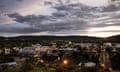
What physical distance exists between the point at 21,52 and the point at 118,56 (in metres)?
20.8

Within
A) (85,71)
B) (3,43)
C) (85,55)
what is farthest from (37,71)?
(3,43)

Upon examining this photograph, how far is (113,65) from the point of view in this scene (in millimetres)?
20984

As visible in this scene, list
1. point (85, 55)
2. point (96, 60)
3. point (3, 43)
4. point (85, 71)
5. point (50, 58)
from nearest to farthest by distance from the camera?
point (85, 71), point (96, 60), point (50, 58), point (85, 55), point (3, 43)

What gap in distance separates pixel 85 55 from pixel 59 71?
52.9 ft

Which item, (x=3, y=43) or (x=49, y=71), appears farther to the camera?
(x=3, y=43)

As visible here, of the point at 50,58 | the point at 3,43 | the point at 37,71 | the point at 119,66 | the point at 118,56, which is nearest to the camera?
the point at 37,71

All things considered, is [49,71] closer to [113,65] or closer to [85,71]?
[85,71]

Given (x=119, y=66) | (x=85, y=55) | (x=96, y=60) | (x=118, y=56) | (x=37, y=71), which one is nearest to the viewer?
(x=37, y=71)

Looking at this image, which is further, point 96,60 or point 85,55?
point 85,55

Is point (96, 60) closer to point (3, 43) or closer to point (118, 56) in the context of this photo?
point (118, 56)

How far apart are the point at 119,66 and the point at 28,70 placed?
33.4ft

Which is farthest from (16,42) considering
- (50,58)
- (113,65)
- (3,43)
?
(113,65)

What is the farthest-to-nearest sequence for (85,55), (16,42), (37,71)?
1. (16,42)
2. (85,55)
3. (37,71)

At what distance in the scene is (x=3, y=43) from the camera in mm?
45406
